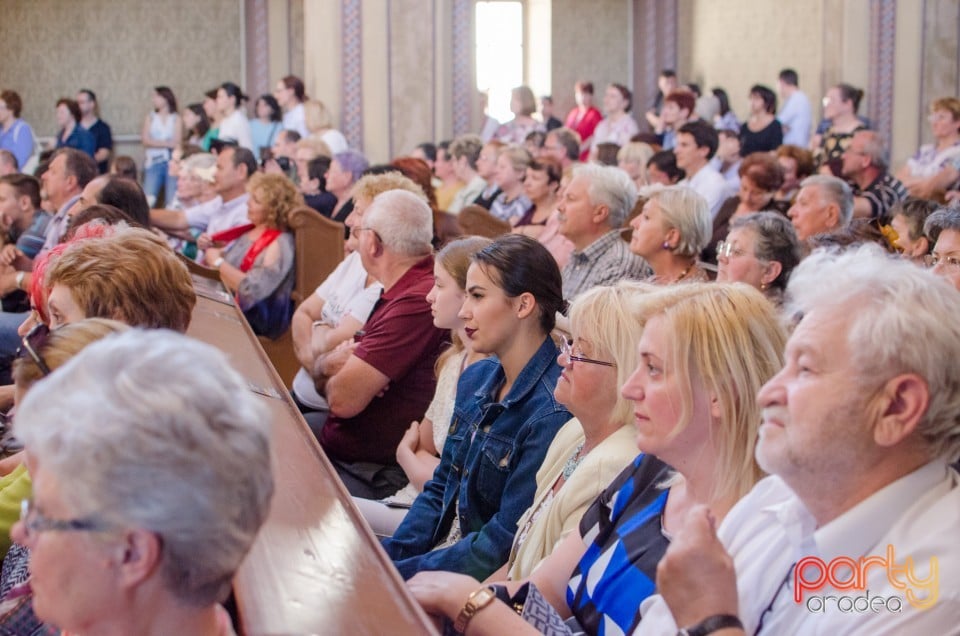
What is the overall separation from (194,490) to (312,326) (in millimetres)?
3903

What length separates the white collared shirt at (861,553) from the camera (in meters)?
1.55

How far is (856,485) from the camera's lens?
165 centimetres

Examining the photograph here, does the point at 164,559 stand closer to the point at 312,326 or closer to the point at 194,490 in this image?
the point at 194,490

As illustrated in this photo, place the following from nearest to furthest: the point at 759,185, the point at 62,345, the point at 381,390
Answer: the point at 62,345 → the point at 381,390 → the point at 759,185

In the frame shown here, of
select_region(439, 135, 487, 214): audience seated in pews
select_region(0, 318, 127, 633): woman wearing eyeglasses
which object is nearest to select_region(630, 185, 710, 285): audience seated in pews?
select_region(0, 318, 127, 633): woman wearing eyeglasses

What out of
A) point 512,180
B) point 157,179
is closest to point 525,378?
point 512,180

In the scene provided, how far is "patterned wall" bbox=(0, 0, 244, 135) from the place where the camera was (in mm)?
14453

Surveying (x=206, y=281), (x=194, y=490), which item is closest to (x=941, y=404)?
(x=194, y=490)

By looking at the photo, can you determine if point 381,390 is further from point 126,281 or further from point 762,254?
point 126,281

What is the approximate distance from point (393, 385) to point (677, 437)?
220 centimetres

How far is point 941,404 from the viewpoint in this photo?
5.27 feet

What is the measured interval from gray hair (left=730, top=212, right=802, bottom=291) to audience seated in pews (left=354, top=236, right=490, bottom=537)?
1.05 metres

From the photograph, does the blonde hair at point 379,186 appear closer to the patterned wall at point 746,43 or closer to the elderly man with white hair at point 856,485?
the elderly man with white hair at point 856,485

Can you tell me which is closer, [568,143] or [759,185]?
[759,185]
